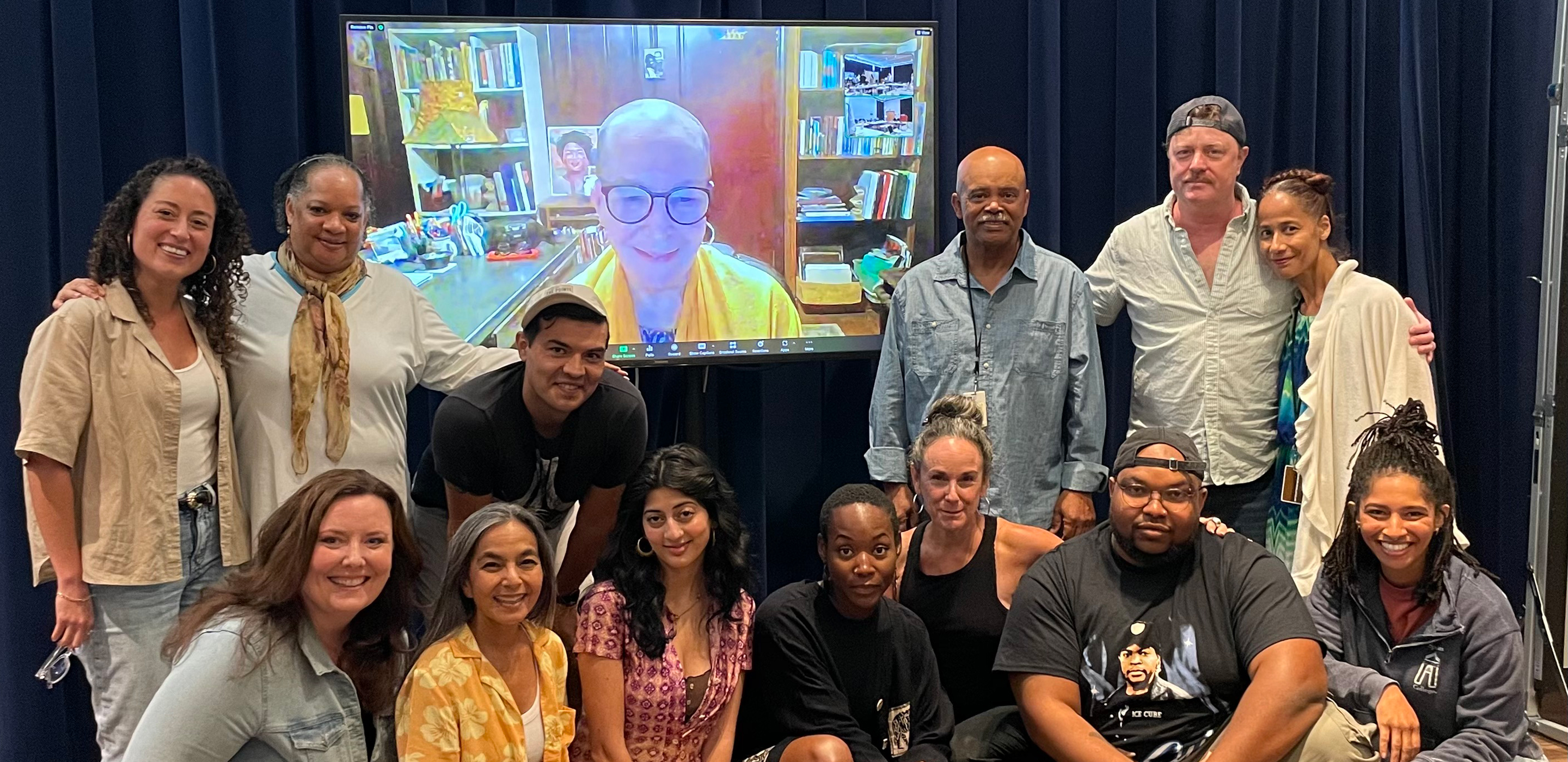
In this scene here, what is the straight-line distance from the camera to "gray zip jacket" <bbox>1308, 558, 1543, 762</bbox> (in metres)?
2.68

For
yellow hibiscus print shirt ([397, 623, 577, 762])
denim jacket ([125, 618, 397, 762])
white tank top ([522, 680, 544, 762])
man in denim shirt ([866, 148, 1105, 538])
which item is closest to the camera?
denim jacket ([125, 618, 397, 762])

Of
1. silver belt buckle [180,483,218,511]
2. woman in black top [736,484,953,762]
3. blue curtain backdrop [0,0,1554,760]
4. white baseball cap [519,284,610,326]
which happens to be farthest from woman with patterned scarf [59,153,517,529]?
woman in black top [736,484,953,762]

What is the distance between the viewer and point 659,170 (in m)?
3.65

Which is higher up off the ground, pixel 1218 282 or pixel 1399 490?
pixel 1218 282

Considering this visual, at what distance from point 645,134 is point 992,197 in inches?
38.3

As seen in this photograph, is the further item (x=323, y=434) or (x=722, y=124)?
(x=722, y=124)

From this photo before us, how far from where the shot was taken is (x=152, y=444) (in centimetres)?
262

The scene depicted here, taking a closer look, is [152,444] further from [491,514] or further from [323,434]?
[491,514]

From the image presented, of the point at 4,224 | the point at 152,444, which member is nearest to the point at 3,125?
the point at 4,224

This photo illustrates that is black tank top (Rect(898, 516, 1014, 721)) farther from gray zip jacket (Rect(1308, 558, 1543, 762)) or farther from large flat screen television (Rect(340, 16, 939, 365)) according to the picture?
large flat screen television (Rect(340, 16, 939, 365))

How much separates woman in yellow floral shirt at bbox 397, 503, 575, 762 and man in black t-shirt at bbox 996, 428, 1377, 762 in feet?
3.10

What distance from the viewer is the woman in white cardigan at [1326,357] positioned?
321 cm

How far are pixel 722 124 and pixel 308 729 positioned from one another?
6.77 feet

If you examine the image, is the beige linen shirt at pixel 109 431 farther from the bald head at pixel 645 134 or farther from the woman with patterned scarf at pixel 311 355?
the bald head at pixel 645 134
